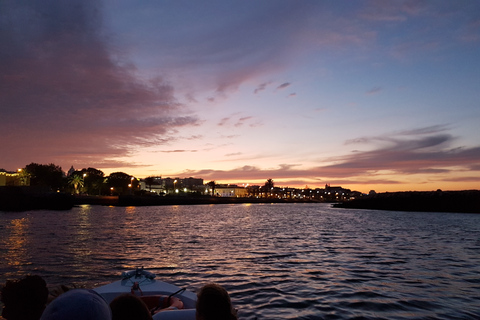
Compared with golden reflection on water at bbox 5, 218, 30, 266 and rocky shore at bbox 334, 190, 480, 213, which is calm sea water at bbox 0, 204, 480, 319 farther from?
rocky shore at bbox 334, 190, 480, 213

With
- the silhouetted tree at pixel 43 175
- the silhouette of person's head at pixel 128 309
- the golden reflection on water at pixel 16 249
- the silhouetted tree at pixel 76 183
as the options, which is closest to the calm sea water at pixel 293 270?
the golden reflection on water at pixel 16 249

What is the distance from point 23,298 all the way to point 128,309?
1455 mm

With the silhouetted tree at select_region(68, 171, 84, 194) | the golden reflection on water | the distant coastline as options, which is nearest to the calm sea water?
the golden reflection on water

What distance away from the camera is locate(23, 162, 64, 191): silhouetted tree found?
165250mm

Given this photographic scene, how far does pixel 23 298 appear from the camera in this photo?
3727 millimetres

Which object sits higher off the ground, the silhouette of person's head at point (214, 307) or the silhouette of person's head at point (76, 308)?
the silhouette of person's head at point (76, 308)

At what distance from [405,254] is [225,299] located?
26449 millimetres

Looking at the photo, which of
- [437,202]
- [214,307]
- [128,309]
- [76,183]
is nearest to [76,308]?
[128,309]

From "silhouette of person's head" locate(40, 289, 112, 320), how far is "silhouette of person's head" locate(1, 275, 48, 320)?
1.77 meters

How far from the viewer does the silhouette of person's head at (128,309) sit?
10.1ft

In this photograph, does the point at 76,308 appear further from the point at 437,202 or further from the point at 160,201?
the point at 160,201

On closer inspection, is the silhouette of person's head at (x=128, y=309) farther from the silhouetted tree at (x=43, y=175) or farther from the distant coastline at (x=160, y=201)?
the silhouetted tree at (x=43, y=175)

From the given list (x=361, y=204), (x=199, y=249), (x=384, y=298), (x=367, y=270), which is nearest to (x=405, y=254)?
(x=367, y=270)

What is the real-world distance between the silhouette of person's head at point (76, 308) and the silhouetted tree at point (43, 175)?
602 feet
